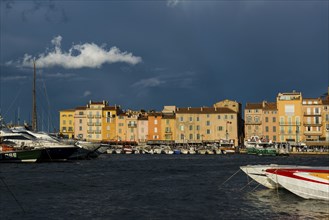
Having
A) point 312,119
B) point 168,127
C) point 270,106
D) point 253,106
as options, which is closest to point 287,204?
point 312,119

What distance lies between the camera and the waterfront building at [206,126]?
139 meters

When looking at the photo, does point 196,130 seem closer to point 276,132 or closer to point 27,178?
point 276,132

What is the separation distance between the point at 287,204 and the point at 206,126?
4454 inches

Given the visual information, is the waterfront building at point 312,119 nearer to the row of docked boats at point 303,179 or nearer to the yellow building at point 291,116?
the yellow building at point 291,116

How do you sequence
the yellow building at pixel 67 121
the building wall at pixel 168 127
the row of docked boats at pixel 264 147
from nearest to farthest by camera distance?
the row of docked boats at pixel 264 147
the building wall at pixel 168 127
the yellow building at pixel 67 121

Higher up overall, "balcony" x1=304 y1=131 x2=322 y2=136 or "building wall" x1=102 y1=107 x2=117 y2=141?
"building wall" x1=102 y1=107 x2=117 y2=141

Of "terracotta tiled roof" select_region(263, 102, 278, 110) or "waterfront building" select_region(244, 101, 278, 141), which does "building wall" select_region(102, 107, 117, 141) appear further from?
"terracotta tiled roof" select_region(263, 102, 278, 110)

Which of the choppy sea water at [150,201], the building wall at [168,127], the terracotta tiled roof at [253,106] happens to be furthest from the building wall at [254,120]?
the choppy sea water at [150,201]

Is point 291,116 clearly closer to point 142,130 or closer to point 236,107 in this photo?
point 236,107

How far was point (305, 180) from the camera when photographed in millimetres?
28328

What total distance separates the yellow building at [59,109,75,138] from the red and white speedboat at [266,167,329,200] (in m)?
128

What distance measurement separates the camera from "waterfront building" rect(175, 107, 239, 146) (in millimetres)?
139250

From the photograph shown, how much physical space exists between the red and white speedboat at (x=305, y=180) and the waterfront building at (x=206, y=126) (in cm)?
10910

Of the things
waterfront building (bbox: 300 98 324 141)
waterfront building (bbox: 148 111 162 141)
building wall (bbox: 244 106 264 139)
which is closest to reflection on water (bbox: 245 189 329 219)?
waterfront building (bbox: 300 98 324 141)
